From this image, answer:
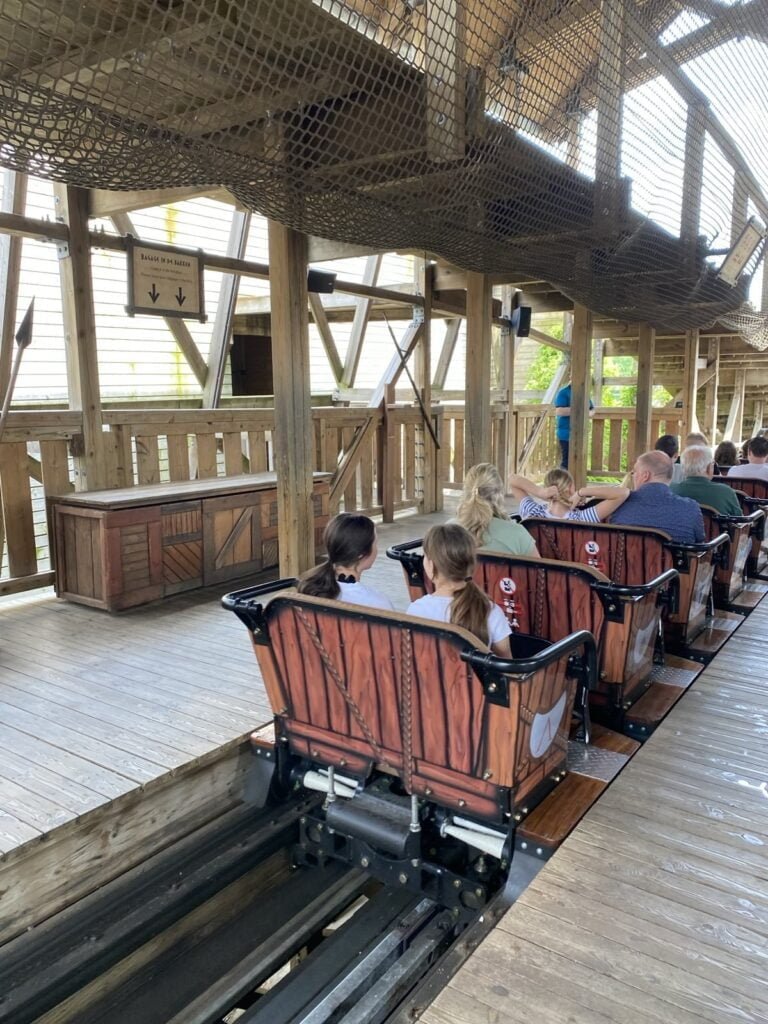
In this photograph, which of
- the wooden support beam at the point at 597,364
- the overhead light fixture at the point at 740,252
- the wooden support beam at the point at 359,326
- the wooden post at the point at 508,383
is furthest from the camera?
the wooden support beam at the point at 597,364

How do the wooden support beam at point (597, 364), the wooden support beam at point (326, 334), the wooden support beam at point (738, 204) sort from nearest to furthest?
1. the wooden support beam at point (738, 204)
2. the wooden support beam at point (326, 334)
3. the wooden support beam at point (597, 364)

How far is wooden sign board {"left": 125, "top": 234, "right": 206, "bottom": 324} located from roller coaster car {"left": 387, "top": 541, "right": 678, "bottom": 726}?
2.77 metres

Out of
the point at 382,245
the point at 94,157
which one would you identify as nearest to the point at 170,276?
the point at 382,245

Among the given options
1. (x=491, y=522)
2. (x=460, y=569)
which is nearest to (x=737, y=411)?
(x=491, y=522)

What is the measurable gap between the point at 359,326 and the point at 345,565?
5701 mm

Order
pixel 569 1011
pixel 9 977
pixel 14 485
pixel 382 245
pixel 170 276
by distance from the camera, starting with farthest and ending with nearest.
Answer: pixel 170 276
pixel 14 485
pixel 382 245
pixel 9 977
pixel 569 1011

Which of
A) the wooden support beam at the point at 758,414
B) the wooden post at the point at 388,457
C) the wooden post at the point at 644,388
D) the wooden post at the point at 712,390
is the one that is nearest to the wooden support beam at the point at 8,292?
the wooden post at the point at 388,457

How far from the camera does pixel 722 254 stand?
5516mm

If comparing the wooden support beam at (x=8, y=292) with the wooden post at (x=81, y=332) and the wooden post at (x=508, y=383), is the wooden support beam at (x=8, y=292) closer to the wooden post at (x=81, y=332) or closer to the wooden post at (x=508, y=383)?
the wooden post at (x=81, y=332)

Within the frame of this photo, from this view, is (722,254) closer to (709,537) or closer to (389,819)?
(709,537)

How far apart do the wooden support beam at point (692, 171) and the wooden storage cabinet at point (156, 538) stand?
10.6 ft

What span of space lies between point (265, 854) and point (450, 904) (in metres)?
0.71

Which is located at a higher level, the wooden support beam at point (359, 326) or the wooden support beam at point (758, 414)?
the wooden support beam at point (359, 326)

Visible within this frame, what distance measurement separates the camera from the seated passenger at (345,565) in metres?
2.39
